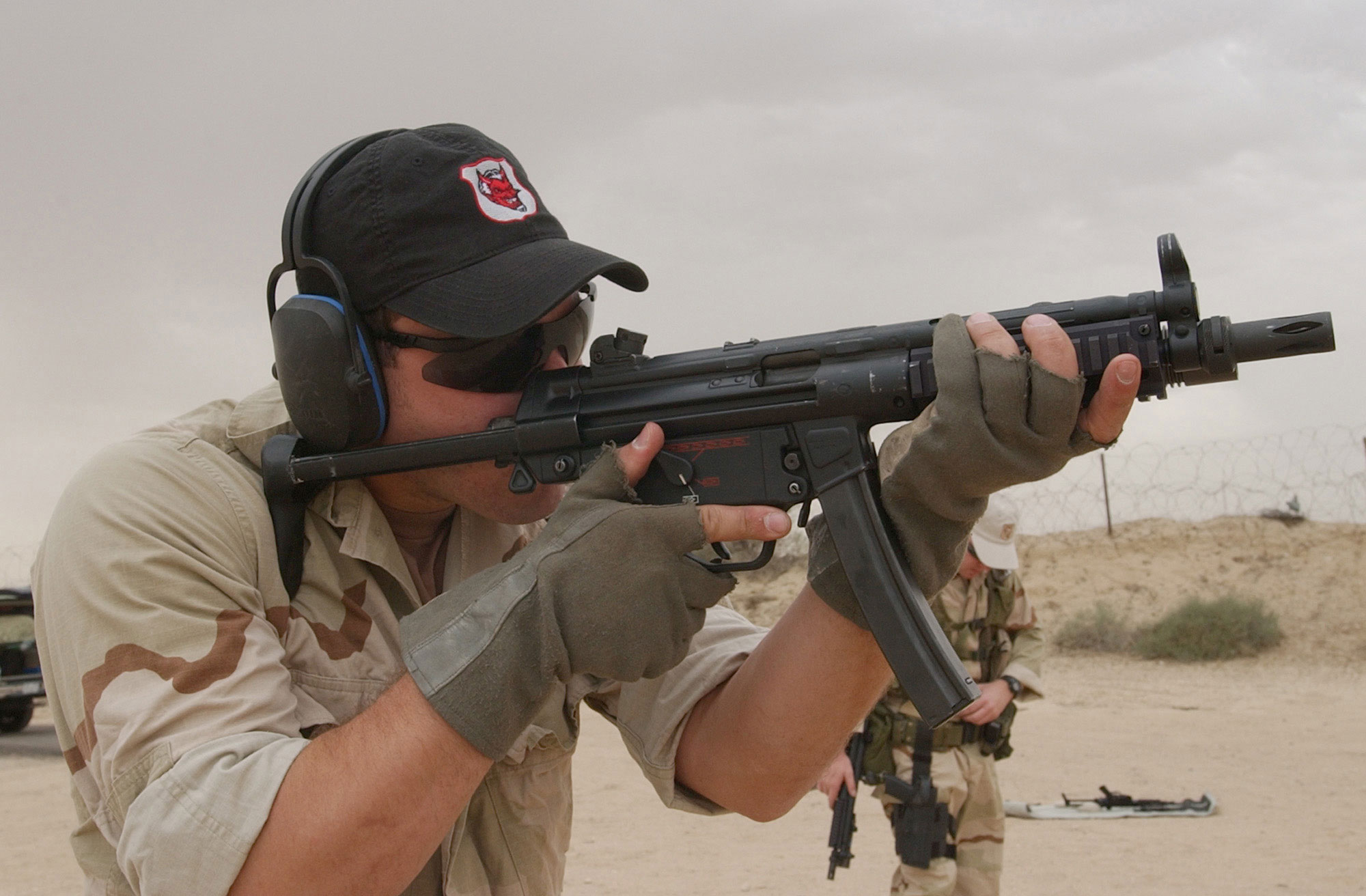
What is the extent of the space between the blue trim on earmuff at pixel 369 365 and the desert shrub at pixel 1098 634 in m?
17.9

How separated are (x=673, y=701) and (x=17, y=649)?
41.5 ft

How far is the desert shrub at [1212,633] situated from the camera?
17.8 meters

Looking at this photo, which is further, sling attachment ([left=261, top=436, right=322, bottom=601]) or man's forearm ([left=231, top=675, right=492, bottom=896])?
sling attachment ([left=261, top=436, right=322, bottom=601])

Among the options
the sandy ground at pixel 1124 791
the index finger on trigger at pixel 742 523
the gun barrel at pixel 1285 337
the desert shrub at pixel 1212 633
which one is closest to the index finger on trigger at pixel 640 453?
the index finger on trigger at pixel 742 523

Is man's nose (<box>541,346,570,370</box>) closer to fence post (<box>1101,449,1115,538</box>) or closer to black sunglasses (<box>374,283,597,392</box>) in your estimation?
black sunglasses (<box>374,283,597,392</box>)

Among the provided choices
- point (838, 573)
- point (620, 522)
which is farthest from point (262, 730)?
point (838, 573)

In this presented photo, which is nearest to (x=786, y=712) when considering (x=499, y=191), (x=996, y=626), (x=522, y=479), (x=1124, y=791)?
(x=522, y=479)

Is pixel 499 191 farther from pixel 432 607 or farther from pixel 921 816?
pixel 921 816

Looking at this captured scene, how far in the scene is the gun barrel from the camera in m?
2.13

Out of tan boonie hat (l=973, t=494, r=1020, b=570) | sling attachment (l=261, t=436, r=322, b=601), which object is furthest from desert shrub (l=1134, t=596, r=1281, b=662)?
sling attachment (l=261, t=436, r=322, b=601)

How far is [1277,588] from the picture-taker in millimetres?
19625

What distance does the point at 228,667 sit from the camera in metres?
2.07

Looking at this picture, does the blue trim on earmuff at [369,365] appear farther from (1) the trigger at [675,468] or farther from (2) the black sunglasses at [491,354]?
(1) the trigger at [675,468]

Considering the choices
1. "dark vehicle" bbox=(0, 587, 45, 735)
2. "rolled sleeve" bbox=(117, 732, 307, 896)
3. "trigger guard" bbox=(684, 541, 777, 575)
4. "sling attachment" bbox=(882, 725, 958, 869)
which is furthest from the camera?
"dark vehicle" bbox=(0, 587, 45, 735)
